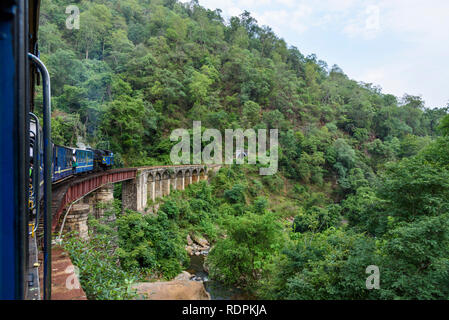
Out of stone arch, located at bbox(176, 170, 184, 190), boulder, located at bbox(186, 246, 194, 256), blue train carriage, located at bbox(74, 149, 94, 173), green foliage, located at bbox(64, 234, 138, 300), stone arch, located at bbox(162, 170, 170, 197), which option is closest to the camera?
green foliage, located at bbox(64, 234, 138, 300)

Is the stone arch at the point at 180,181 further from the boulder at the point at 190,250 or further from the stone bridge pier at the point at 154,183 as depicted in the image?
the boulder at the point at 190,250

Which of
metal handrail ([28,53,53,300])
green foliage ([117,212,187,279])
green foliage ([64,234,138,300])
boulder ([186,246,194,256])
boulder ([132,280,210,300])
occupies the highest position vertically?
metal handrail ([28,53,53,300])

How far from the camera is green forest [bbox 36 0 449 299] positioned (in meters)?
7.98

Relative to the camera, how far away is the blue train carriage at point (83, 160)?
14.0 metres

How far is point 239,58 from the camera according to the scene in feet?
184

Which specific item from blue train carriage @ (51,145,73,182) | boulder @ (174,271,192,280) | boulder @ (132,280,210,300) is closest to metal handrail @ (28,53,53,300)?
boulder @ (132,280,210,300)

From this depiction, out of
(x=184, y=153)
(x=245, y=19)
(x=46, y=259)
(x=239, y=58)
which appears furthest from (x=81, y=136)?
(x=245, y=19)

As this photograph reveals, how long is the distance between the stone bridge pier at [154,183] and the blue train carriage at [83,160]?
11.3 ft

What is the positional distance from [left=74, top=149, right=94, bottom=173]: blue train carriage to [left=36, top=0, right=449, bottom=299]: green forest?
3165 millimetres

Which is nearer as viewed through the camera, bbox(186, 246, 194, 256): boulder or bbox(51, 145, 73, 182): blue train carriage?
bbox(51, 145, 73, 182): blue train carriage

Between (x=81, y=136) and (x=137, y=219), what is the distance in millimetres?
16664

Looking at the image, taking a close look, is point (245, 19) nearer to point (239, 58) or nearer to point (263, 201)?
point (239, 58)

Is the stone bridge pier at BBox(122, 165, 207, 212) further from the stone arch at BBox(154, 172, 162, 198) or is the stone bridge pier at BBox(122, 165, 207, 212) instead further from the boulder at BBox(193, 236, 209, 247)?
the boulder at BBox(193, 236, 209, 247)

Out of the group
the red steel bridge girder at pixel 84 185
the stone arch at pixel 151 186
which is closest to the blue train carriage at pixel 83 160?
the red steel bridge girder at pixel 84 185
